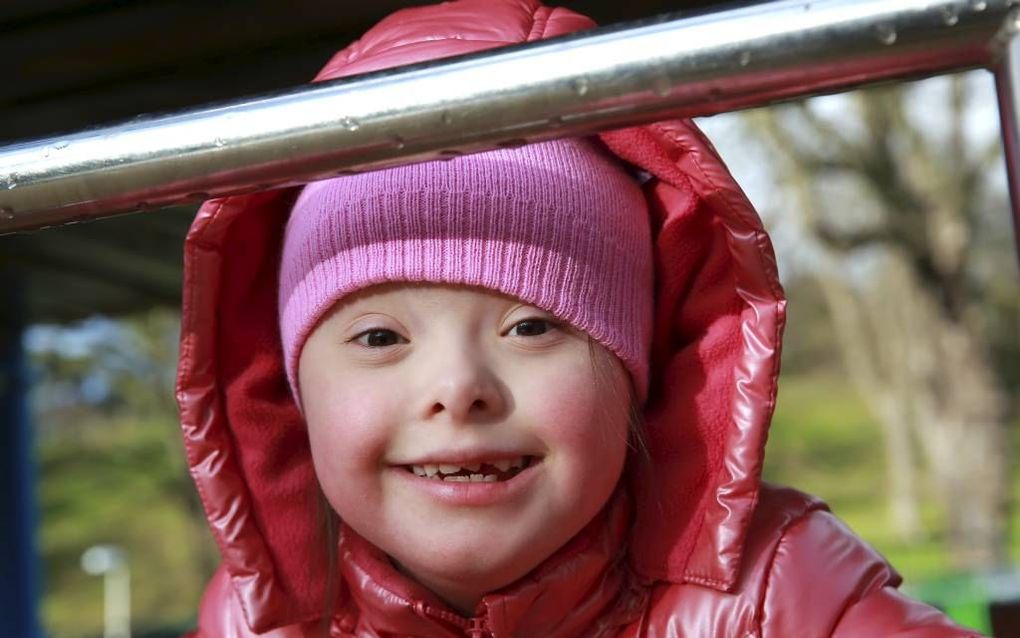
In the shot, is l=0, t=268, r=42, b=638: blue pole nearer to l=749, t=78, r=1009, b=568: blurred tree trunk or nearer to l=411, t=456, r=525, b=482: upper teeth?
l=411, t=456, r=525, b=482: upper teeth

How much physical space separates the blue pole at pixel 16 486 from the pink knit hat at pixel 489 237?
3.21 meters

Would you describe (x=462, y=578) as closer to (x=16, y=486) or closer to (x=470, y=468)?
(x=470, y=468)

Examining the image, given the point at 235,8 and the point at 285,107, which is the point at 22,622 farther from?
the point at 285,107

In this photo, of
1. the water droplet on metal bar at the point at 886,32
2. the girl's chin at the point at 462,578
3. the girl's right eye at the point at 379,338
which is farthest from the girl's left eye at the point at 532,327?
the water droplet on metal bar at the point at 886,32

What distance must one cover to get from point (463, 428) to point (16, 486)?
3725 mm

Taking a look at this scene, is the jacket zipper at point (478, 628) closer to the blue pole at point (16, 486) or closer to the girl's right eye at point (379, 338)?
the girl's right eye at point (379, 338)

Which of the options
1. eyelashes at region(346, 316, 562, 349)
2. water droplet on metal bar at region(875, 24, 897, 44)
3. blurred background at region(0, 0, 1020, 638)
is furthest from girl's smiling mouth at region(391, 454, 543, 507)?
water droplet on metal bar at region(875, 24, 897, 44)

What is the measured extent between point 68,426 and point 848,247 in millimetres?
7791

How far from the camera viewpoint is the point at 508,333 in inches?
42.8

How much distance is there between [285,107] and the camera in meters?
0.67

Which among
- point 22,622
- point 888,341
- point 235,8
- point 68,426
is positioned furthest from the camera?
point 68,426

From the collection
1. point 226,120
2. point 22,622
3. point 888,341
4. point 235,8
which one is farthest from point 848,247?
point 226,120

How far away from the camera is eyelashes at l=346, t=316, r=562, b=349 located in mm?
1092

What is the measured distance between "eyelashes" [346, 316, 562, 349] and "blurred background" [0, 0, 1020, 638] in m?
0.37
